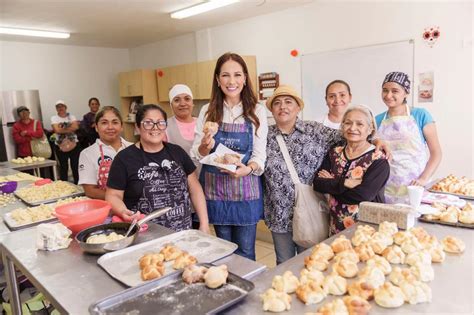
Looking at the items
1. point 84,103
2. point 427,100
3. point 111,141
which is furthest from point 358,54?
point 84,103

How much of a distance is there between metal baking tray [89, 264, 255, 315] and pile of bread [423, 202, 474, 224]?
1.04 meters

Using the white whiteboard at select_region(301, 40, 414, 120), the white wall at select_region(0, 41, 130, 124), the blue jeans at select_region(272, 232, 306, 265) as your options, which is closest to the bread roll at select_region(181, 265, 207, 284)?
the blue jeans at select_region(272, 232, 306, 265)

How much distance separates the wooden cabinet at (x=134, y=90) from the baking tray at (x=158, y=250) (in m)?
5.73

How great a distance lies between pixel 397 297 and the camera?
100cm

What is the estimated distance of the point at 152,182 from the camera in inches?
73.3

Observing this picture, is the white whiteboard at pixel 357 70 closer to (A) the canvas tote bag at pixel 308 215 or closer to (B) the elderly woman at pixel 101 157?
(A) the canvas tote bag at pixel 308 215

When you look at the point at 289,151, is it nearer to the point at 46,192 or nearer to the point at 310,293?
the point at 310,293

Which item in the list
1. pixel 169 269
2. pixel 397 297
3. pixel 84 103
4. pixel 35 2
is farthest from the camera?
pixel 84 103

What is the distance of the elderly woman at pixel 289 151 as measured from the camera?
6.90ft

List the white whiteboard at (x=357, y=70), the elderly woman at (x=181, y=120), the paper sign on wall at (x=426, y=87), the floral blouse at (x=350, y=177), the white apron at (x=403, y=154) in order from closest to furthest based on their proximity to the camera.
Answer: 1. the floral blouse at (x=350, y=177)
2. the white apron at (x=403, y=154)
3. the elderly woman at (x=181, y=120)
4. the paper sign on wall at (x=426, y=87)
5. the white whiteboard at (x=357, y=70)

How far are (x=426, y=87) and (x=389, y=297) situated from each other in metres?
3.42

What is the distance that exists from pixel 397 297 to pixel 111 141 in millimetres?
2000

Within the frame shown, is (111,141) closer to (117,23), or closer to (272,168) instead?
(272,168)

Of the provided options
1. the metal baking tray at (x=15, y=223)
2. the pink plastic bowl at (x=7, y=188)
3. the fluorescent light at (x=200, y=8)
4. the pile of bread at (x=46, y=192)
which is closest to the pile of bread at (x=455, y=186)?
the metal baking tray at (x=15, y=223)
